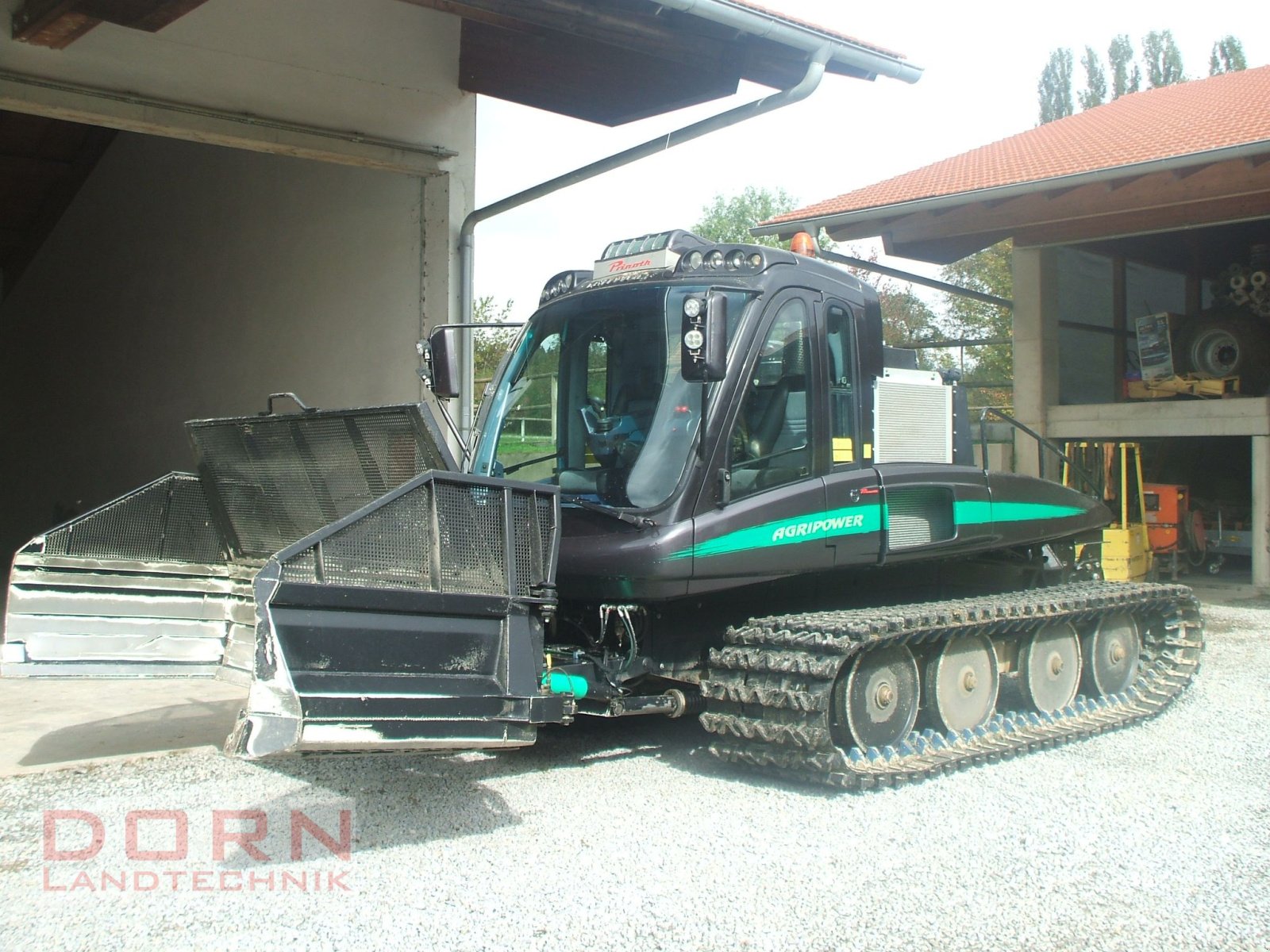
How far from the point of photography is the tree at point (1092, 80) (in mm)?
64875

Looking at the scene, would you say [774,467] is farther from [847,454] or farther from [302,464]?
[302,464]

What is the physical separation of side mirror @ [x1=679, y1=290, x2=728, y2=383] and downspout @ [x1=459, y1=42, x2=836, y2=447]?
134 inches

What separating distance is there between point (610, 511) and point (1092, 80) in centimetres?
6865

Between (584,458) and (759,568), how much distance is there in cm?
102

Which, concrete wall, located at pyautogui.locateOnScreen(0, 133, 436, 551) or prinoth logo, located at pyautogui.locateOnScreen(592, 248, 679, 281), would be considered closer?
prinoth logo, located at pyautogui.locateOnScreen(592, 248, 679, 281)

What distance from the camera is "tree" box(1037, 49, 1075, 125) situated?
65.1 meters

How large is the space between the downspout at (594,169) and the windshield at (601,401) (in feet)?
6.61

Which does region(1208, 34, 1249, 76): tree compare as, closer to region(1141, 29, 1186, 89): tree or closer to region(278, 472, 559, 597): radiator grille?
region(1141, 29, 1186, 89): tree

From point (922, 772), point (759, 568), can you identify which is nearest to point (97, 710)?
point (759, 568)

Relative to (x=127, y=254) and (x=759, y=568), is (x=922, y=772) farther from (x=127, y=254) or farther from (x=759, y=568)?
(x=127, y=254)

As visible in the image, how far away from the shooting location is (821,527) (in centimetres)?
564

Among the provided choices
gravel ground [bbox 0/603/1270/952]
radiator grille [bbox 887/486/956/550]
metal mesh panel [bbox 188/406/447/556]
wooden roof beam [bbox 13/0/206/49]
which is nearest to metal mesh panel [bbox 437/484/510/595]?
metal mesh panel [bbox 188/406/447/556]

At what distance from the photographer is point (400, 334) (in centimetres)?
1138

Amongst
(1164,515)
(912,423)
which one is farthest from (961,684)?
(1164,515)
